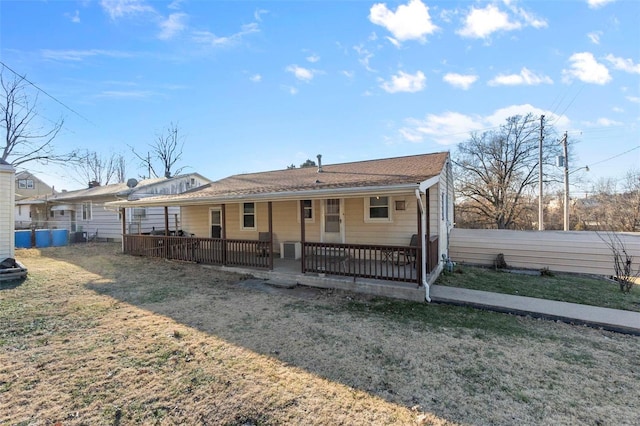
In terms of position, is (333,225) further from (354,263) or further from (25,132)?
(25,132)

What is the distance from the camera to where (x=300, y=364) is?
11.7 feet

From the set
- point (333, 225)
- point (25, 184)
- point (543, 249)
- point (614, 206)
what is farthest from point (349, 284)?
point (25, 184)

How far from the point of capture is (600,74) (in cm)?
1314

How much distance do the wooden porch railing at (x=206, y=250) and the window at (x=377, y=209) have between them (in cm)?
320

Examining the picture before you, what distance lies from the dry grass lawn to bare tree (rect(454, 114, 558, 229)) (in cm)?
2029

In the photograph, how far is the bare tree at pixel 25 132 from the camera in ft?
56.4

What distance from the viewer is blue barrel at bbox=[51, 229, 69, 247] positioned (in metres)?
15.6


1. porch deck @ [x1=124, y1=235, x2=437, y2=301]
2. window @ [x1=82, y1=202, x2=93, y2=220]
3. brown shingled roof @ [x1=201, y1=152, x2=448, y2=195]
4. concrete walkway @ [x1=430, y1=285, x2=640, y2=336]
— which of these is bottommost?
concrete walkway @ [x1=430, y1=285, x2=640, y2=336]

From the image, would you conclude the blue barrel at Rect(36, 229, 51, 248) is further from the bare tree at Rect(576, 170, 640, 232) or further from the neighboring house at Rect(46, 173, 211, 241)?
the bare tree at Rect(576, 170, 640, 232)

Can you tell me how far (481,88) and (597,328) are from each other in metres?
12.1

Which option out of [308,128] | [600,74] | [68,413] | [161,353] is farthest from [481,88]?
[68,413]

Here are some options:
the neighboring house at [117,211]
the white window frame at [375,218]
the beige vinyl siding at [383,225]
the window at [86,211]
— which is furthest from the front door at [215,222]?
the window at [86,211]

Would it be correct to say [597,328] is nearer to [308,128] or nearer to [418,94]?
[418,94]

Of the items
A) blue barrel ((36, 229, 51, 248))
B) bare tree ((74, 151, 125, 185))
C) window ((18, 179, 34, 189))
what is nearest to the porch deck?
blue barrel ((36, 229, 51, 248))
